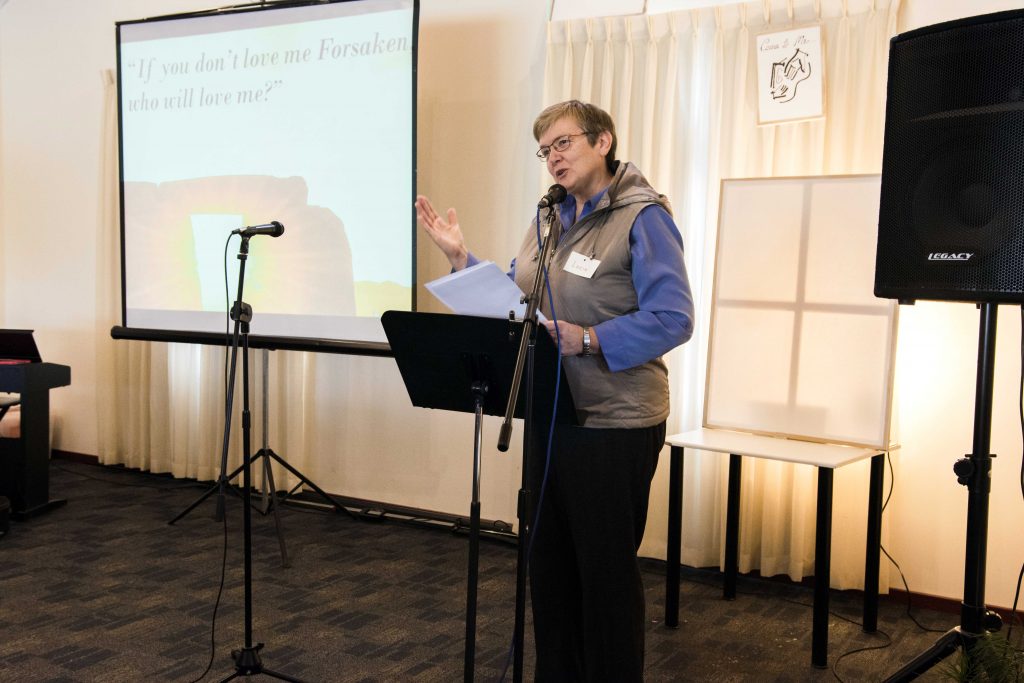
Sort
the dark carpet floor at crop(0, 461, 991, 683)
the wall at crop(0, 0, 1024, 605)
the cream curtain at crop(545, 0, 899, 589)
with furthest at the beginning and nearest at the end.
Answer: the cream curtain at crop(545, 0, 899, 589) < the wall at crop(0, 0, 1024, 605) < the dark carpet floor at crop(0, 461, 991, 683)

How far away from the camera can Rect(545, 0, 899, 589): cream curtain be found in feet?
11.7

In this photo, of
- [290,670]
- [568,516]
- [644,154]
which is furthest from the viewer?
[644,154]

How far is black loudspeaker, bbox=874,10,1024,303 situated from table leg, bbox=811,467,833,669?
1.00 metres

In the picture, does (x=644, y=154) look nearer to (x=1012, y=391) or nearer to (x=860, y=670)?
(x=1012, y=391)

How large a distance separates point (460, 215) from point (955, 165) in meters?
2.83

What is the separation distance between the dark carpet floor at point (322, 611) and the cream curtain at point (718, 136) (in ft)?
0.69

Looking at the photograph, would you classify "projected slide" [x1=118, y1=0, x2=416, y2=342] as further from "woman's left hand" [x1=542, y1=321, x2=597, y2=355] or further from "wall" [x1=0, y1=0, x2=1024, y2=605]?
"woman's left hand" [x1=542, y1=321, x2=597, y2=355]

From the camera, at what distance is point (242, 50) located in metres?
4.52

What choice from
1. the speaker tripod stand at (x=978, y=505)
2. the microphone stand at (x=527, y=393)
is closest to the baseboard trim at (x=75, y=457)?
the microphone stand at (x=527, y=393)

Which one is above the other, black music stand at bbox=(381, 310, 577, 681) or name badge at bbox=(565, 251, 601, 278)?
name badge at bbox=(565, 251, 601, 278)

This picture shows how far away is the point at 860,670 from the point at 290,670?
5.85 feet

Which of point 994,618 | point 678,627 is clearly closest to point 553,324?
point 994,618

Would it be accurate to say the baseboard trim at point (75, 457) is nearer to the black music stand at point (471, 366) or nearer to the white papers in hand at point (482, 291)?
the black music stand at point (471, 366)

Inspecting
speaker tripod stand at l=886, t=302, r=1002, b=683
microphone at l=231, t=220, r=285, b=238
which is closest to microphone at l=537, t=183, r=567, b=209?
microphone at l=231, t=220, r=285, b=238
